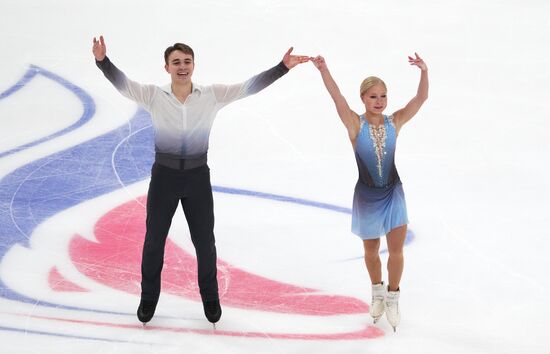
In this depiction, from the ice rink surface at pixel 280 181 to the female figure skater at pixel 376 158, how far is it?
65cm

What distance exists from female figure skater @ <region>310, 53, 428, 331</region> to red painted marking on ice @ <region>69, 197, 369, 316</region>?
0.68 metres

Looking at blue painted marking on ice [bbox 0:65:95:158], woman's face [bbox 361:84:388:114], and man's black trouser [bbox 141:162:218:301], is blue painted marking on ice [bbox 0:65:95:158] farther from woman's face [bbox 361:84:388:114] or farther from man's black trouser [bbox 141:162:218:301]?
woman's face [bbox 361:84:388:114]

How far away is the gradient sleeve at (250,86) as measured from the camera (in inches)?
211

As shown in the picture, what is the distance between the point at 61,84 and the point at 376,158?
17.9 feet

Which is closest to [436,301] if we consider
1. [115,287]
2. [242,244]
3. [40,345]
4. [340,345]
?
[340,345]

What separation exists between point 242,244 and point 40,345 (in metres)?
1.92

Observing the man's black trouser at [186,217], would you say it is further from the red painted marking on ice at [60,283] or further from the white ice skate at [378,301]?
the white ice skate at [378,301]

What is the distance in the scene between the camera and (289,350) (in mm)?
5320

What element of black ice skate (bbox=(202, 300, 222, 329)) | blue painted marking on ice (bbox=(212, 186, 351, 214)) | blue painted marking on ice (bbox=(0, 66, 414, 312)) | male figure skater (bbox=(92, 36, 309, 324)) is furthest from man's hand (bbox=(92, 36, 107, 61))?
blue painted marking on ice (bbox=(212, 186, 351, 214))

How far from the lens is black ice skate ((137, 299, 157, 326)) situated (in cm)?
550

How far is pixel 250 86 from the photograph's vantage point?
17.7 feet

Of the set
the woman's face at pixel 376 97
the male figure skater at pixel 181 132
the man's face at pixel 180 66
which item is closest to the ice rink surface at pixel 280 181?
the male figure skater at pixel 181 132

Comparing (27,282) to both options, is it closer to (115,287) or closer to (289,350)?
(115,287)

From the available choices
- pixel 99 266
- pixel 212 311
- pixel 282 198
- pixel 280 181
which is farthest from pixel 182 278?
pixel 280 181
